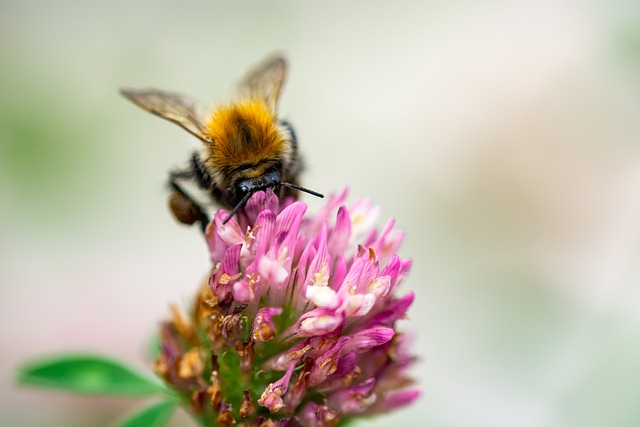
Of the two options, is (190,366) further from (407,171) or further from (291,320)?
(407,171)

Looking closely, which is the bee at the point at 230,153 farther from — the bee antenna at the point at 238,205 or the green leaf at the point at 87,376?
the green leaf at the point at 87,376

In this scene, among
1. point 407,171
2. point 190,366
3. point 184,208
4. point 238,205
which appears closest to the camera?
point 238,205

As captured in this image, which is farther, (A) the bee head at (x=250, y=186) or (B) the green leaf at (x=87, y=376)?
(B) the green leaf at (x=87, y=376)

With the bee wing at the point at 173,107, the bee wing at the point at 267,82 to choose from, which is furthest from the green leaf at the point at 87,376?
the bee wing at the point at 267,82

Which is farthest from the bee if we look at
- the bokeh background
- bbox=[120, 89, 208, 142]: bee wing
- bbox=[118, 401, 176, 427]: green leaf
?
the bokeh background

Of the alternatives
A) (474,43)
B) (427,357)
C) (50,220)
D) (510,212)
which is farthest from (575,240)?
(50,220)

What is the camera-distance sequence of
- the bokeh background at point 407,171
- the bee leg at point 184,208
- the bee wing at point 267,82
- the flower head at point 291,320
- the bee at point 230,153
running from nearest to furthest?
the flower head at point 291,320 < the bee at point 230,153 < the bee leg at point 184,208 < the bee wing at point 267,82 < the bokeh background at point 407,171

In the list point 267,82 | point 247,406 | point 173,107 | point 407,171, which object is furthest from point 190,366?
point 407,171
